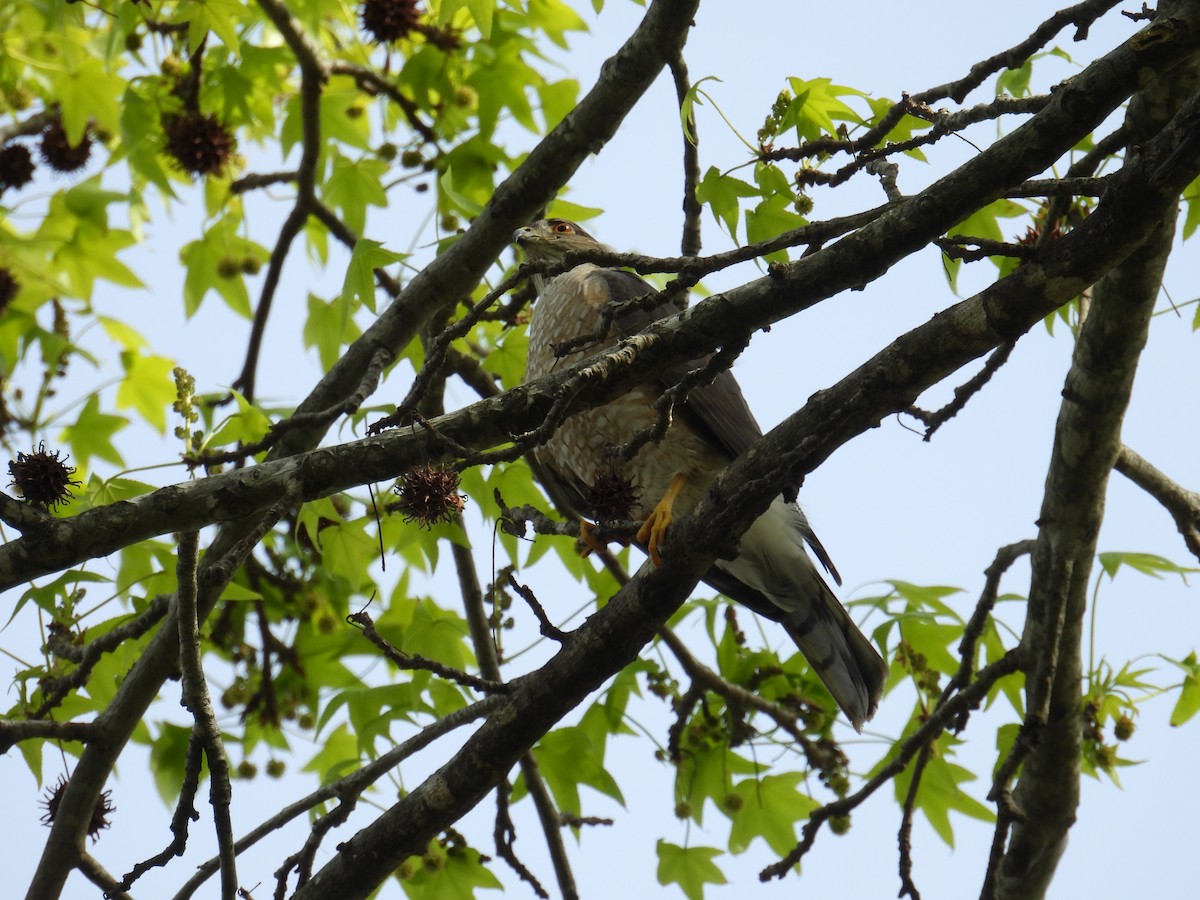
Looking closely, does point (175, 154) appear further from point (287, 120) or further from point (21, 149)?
point (21, 149)

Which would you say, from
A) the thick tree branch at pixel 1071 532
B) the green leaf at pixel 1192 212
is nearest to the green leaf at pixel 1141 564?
the thick tree branch at pixel 1071 532

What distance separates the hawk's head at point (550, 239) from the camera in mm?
4991

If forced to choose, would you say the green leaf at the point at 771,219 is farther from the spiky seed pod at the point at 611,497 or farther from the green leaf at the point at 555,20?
the green leaf at the point at 555,20

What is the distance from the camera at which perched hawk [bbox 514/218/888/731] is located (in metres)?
4.09

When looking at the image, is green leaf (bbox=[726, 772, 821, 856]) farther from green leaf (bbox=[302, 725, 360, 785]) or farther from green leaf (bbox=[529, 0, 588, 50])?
green leaf (bbox=[529, 0, 588, 50])

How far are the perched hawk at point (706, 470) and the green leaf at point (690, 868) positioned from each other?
2.44 ft

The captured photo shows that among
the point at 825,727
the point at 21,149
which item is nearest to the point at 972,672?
the point at 825,727

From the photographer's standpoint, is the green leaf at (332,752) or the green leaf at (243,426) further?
the green leaf at (332,752)

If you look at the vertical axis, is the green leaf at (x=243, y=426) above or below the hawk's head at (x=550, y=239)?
below

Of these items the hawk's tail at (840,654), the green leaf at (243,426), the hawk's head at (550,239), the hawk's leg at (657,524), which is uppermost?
the hawk's head at (550,239)

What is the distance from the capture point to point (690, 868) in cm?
428

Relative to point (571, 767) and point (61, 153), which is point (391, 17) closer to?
point (61, 153)

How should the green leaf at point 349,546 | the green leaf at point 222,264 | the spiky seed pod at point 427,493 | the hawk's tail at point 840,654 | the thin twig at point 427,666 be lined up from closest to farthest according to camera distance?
the spiky seed pod at point 427,493, the thin twig at point 427,666, the green leaf at point 349,546, the hawk's tail at point 840,654, the green leaf at point 222,264

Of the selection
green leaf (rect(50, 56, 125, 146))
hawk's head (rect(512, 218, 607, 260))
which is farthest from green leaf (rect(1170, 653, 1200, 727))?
green leaf (rect(50, 56, 125, 146))
